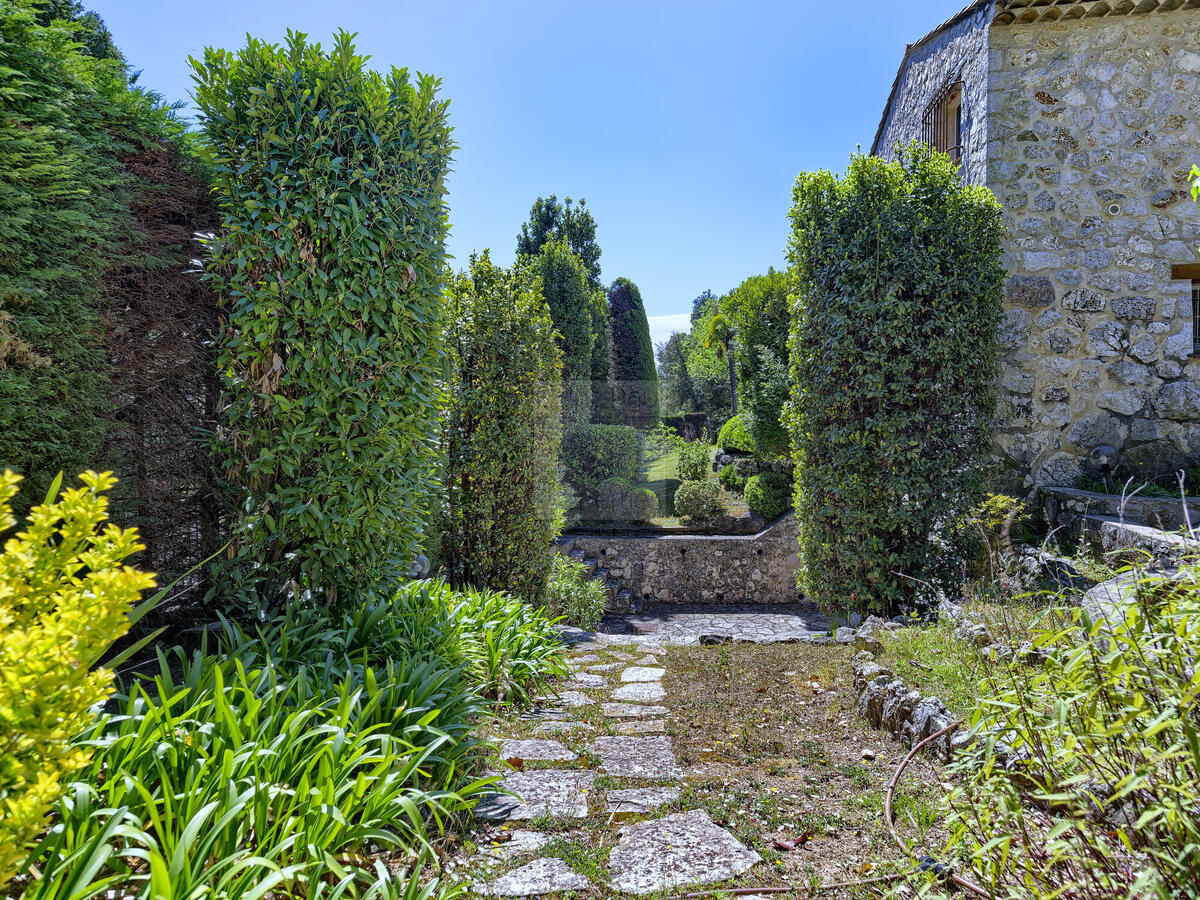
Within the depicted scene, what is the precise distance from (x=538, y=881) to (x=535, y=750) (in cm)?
104

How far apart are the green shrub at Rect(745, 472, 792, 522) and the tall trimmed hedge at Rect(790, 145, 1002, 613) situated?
4.46 m

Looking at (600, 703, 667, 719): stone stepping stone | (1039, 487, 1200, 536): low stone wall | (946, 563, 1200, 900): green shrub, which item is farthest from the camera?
(1039, 487, 1200, 536): low stone wall

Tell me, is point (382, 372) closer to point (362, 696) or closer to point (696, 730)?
point (362, 696)

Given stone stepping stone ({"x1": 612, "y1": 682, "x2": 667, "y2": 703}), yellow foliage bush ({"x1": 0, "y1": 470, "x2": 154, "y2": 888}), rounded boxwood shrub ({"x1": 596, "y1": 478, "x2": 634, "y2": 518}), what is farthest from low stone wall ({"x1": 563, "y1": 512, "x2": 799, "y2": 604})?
yellow foliage bush ({"x1": 0, "y1": 470, "x2": 154, "y2": 888})

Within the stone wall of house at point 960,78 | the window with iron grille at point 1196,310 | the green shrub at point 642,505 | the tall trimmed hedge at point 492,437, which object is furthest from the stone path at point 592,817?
the green shrub at point 642,505

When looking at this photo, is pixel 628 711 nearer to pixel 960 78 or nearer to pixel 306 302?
pixel 306 302

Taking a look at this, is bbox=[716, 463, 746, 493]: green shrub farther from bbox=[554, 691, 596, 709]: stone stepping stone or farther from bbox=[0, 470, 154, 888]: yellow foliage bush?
bbox=[0, 470, 154, 888]: yellow foliage bush

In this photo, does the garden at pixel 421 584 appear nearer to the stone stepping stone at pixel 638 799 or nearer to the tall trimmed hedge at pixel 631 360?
the stone stepping stone at pixel 638 799

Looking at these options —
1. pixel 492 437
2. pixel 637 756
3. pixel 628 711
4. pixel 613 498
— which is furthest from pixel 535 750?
pixel 613 498

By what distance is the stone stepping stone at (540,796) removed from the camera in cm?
230

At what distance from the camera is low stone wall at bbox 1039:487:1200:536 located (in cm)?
502

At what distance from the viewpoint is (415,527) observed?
12.5 ft

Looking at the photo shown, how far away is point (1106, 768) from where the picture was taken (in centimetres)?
145

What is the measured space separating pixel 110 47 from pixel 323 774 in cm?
851
